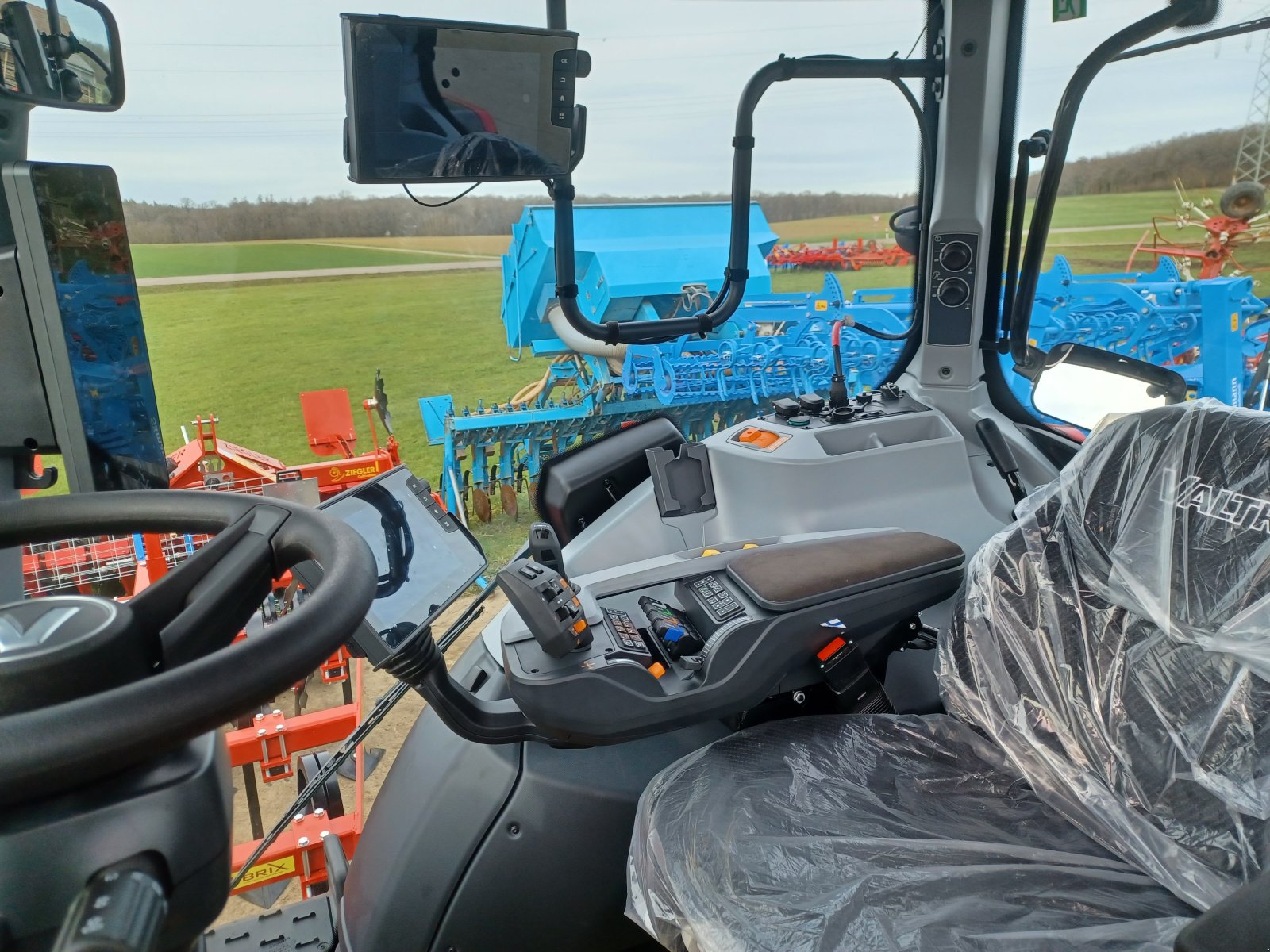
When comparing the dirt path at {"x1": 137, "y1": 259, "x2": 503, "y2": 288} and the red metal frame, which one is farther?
the dirt path at {"x1": 137, "y1": 259, "x2": 503, "y2": 288}

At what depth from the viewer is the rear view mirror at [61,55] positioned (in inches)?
33.5

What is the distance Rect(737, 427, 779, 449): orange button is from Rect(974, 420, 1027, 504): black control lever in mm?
563

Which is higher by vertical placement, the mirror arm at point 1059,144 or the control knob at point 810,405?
the mirror arm at point 1059,144

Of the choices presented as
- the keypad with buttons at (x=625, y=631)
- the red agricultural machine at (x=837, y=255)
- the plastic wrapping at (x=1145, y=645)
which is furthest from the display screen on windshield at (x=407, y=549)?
the red agricultural machine at (x=837, y=255)

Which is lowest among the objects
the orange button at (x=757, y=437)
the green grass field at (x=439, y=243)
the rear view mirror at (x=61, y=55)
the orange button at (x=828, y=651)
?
the orange button at (x=828, y=651)

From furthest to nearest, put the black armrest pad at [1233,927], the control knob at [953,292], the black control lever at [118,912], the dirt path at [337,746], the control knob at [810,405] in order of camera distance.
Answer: the control knob at [953,292] → the control knob at [810,405] → the dirt path at [337,746] → the black armrest pad at [1233,927] → the black control lever at [118,912]

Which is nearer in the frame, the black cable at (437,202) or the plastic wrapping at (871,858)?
the plastic wrapping at (871,858)

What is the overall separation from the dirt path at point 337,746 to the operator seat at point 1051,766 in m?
0.84

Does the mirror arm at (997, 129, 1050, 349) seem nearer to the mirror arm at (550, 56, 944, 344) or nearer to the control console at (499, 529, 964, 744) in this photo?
the mirror arm at (550, 56, 944, 344)

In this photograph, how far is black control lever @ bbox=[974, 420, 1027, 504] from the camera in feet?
6.77

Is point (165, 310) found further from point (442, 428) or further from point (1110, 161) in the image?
point (1110, 161)

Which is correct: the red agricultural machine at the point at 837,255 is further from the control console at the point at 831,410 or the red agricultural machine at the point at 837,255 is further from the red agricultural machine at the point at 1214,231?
the red agricultural machine at the point at 1214,231

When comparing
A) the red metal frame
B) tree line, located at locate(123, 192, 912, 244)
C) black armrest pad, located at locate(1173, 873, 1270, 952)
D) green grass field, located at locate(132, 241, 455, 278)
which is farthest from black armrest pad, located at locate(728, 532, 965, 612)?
green grass field, located at locate(132, 241, 455, 278)

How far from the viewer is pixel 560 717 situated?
1.21 meters
